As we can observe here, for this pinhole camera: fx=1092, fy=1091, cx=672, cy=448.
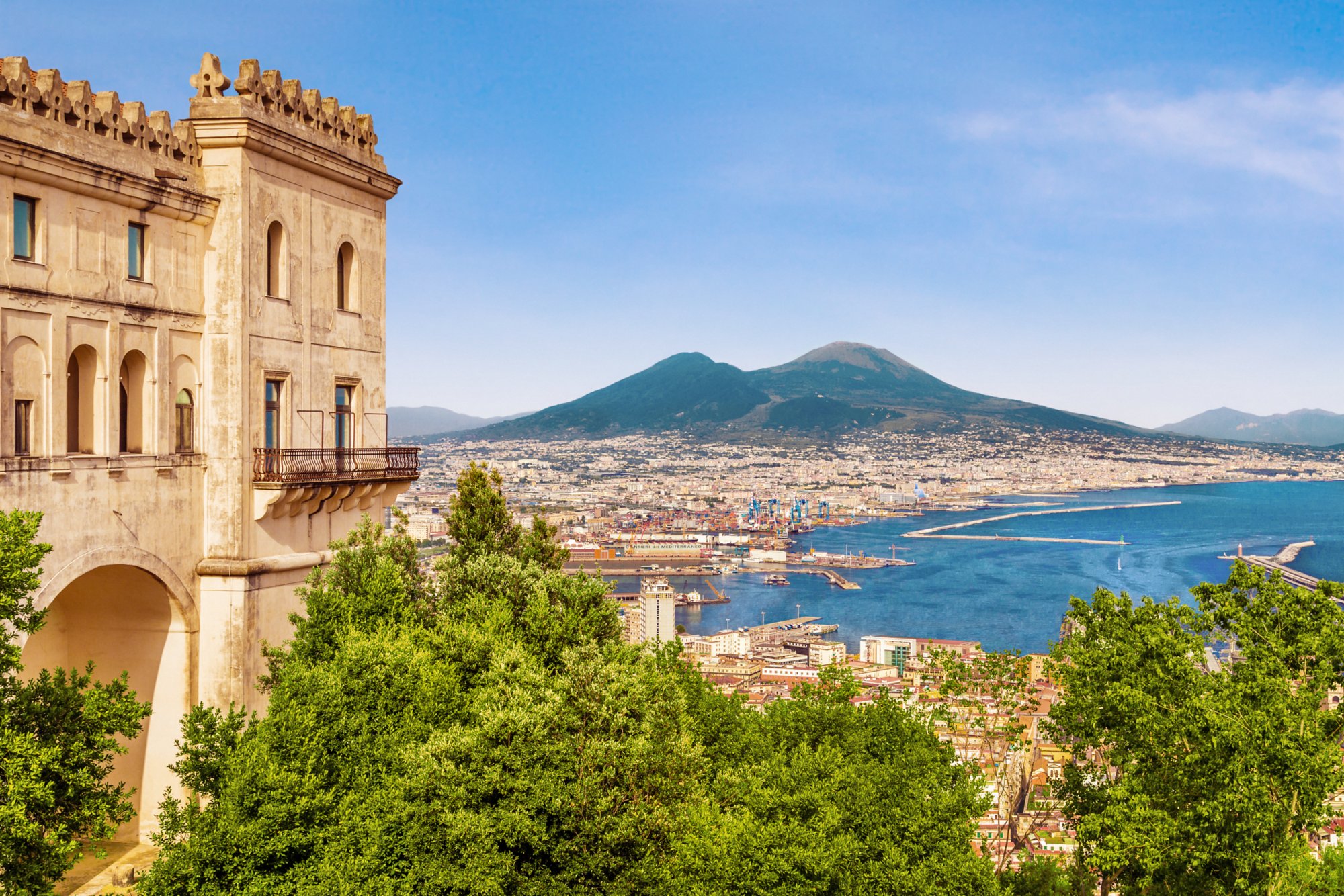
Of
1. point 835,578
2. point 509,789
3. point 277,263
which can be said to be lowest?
point 835,578

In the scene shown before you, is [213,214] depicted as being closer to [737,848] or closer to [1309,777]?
[737,848]

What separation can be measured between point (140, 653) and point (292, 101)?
6694 millimetres

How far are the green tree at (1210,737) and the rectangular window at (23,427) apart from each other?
10846 millimetres

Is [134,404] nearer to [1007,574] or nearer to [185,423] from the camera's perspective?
[185,423]

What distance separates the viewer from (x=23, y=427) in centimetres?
1048

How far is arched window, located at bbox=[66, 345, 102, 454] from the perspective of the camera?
11234 mm

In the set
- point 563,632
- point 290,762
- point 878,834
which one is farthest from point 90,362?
point 878,834

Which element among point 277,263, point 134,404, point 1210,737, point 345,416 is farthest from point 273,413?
point 1210,737

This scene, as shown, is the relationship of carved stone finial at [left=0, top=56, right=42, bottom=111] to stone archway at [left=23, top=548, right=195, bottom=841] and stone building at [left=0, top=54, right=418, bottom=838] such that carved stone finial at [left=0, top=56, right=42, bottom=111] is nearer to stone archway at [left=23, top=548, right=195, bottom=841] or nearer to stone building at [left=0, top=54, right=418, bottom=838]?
stone building at [left=0, top=54, right=418, bottom=838]

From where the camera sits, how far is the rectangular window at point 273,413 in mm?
13086

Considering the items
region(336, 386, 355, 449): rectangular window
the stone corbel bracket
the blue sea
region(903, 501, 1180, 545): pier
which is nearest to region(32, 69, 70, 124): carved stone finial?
the stone corbel bracket

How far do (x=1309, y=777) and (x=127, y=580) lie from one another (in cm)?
1217

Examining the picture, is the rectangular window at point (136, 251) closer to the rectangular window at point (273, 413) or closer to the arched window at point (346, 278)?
the rectangular window at point (273, 413)

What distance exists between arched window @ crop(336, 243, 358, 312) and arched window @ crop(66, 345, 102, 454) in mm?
3657
